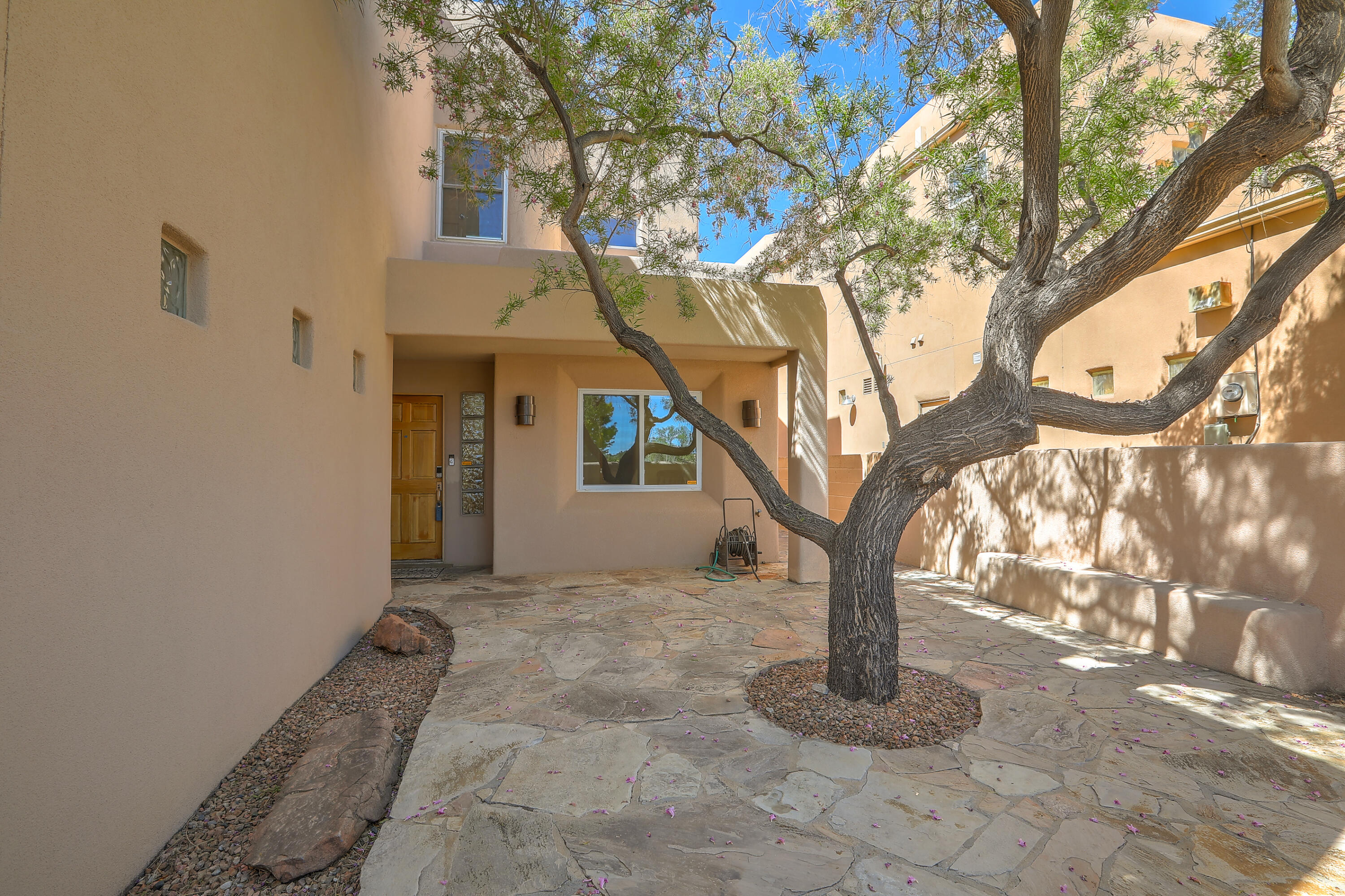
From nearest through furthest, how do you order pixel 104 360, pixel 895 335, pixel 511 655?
pixel 104 360
pixel 511 655
pixel 895 335

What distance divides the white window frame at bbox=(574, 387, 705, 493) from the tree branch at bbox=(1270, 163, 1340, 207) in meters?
5.35

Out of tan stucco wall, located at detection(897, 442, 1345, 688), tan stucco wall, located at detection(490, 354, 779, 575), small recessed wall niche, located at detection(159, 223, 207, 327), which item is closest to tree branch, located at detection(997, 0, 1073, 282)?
tan stucco wall, located at detection(897, 442, 1345, 688)

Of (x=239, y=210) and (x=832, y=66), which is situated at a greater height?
(x=832, y=66)

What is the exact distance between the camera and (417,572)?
291 inches

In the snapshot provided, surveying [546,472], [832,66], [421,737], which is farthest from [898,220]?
[421,737]

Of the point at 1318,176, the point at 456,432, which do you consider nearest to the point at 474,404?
the point at 456,432

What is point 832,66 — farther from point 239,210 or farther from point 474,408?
point 474,408

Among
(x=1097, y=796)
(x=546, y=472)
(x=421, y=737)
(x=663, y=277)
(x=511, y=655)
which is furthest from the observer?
(x=546, y=472)

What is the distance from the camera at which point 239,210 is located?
9.38 feet

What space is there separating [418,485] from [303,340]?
438cm

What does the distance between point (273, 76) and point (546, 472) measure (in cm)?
469

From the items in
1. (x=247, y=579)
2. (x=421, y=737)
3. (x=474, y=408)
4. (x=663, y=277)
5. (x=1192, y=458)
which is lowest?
Answer: (x=421, y=737)

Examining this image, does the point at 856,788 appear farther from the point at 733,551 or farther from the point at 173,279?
the point at 733,551

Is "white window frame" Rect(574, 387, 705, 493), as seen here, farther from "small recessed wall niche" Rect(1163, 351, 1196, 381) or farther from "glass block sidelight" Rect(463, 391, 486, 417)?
"small recessed wall niche" Rect(1163, 351, 1196, 381)
